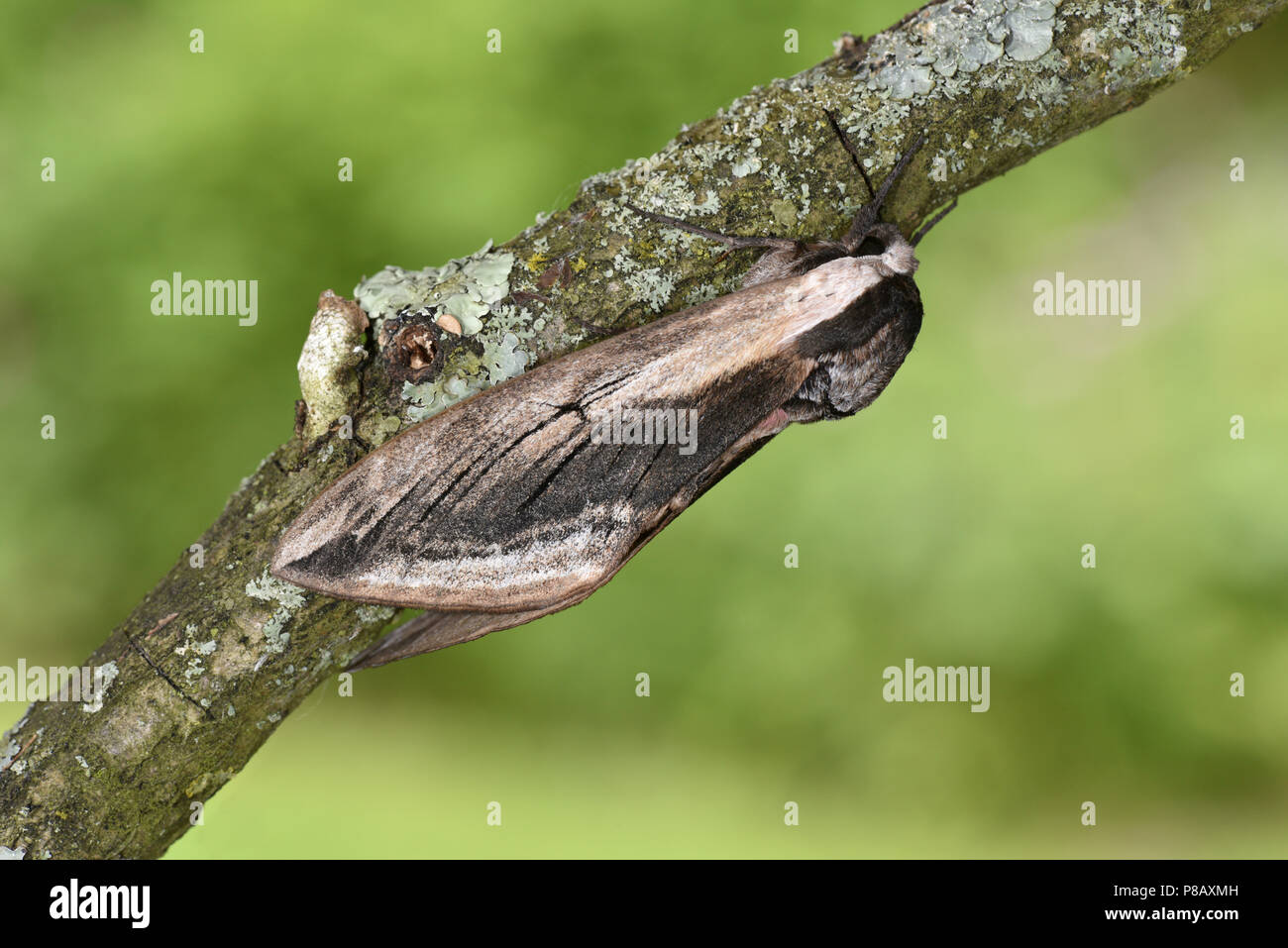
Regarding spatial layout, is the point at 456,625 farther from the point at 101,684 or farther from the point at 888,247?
the point at 888,247

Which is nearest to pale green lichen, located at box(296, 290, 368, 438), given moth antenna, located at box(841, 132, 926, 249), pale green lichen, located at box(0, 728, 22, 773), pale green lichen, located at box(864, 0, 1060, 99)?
pale green lichen, located at box(0, 728, 22, 773)

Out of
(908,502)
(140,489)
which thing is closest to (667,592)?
(908,502)

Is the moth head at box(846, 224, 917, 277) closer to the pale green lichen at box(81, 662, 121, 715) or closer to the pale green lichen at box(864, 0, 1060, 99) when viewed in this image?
the pale green lichen at box(864, 0, 1060, 99)

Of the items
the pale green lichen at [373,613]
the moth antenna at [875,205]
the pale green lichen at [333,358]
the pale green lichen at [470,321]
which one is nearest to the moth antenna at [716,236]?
the moth antenna at [875,205]

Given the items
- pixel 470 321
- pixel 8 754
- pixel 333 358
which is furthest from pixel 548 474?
pixel 8 754

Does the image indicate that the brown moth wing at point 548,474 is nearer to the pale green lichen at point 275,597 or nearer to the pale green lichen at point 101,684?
the pale green lichen at point 275,597
